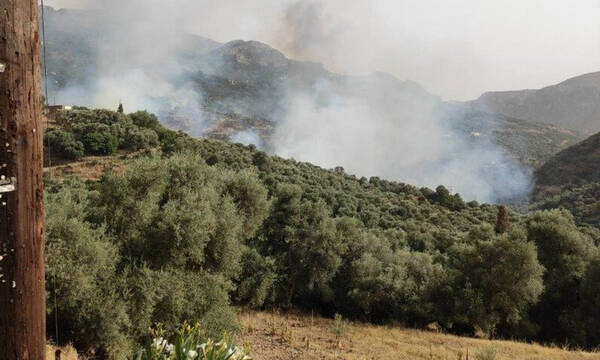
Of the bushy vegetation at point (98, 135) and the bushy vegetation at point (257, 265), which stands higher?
the bushy vegetation at point (98, 135)

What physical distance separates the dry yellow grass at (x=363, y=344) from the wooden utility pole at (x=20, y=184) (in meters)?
13.4

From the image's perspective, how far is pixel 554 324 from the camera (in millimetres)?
21031

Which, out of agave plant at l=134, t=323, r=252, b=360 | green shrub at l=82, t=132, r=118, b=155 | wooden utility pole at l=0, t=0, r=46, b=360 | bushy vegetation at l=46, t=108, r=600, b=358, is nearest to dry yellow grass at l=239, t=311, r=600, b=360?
bushy vegetation at l=46, t=108, r=600, b=358

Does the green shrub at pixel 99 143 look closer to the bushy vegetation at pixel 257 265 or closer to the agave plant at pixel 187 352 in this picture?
the bushy vegetation at pixel 257 265

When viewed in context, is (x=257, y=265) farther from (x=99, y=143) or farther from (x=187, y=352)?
(x=99, y=143)

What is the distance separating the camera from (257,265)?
888 inches

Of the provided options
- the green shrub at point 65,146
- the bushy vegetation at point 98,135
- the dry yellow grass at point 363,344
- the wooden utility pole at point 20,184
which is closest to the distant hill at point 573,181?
the dry yellow grass at point 363,344

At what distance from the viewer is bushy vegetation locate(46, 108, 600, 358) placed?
11234mm

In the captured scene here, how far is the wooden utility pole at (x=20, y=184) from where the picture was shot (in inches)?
88.4

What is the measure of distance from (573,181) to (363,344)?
7464 centimetres

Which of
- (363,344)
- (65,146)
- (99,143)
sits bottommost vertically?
(363,344)

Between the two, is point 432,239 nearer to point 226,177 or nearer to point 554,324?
point 554,324

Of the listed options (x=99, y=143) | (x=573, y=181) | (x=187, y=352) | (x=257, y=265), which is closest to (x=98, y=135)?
(x=99, y=143)

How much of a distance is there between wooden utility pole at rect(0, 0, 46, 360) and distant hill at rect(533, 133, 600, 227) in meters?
59.7
